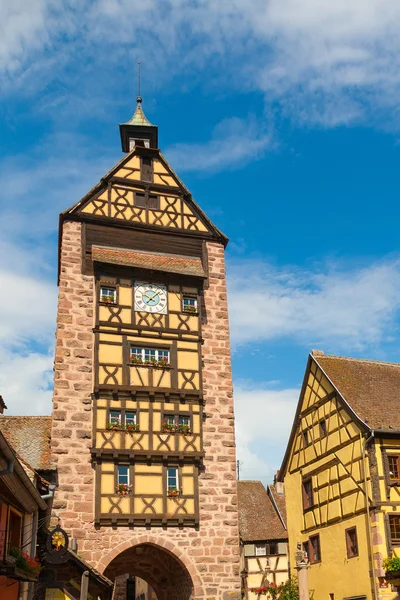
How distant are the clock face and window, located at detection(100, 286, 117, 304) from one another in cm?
83

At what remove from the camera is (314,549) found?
28969 mm

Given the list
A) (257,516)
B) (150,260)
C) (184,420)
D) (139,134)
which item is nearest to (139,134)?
(139,134)

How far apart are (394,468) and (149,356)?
9669 millimetres

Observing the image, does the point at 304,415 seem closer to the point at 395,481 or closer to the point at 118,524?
the point at 395,481

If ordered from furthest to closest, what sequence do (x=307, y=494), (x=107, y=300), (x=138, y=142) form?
(x=138, y=142) < (x=307, y=494) < (x=107, y=300)

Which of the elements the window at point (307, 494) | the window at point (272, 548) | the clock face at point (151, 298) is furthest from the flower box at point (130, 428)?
the window at point (272, 548)

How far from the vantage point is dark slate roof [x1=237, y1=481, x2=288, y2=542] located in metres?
38.9

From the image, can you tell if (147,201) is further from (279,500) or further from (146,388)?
(279,500)

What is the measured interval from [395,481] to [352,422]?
269cm

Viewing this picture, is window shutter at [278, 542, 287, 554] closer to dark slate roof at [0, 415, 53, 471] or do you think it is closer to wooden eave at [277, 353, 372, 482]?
wooden eave at [277, 353, 372, 482]

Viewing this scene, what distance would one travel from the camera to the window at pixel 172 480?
78.3 feet

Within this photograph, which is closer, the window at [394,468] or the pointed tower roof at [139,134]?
the window at [394,468]

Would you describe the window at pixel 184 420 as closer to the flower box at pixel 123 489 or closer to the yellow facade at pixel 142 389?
the yellow facade at pixel 142 389

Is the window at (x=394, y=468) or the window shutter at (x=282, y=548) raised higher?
the window at (x=394, y=468)
